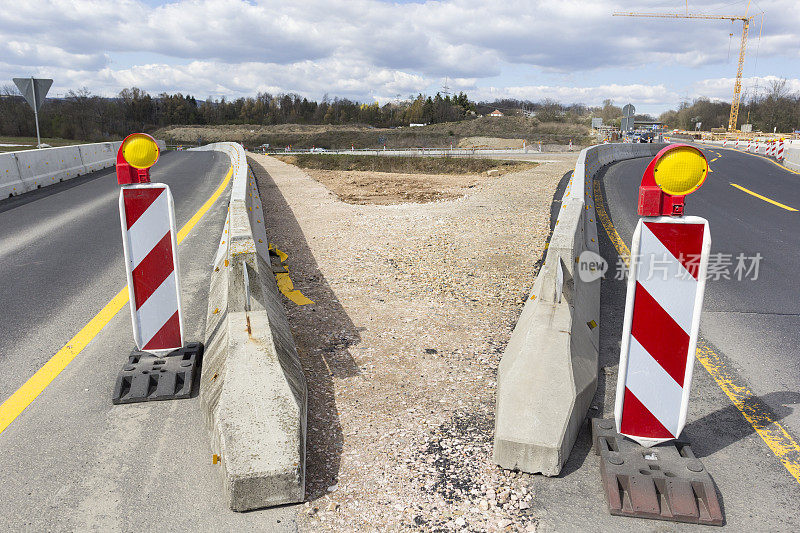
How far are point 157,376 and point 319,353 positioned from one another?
1.36 m

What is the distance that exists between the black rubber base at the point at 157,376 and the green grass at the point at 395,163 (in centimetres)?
2990

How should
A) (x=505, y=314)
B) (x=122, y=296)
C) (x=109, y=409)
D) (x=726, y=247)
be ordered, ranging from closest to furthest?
(x=109, y=409), (x=505, y=314), (x=122, y=296), (x=726, y=247)

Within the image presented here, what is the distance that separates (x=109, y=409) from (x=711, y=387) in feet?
15.6

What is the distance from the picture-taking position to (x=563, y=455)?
3.29 meters

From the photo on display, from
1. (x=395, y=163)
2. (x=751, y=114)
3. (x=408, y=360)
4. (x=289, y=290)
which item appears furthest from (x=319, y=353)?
(x=751, y=114)

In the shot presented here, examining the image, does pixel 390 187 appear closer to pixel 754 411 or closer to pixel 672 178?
pixel 754 411

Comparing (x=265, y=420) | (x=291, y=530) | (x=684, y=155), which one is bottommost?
(x=291, y=530)

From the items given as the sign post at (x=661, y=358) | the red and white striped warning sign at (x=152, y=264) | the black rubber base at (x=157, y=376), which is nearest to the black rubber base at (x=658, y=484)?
the sign post at (x=661, y=358)

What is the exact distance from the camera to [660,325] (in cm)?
321

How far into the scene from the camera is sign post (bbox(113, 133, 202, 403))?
408cm

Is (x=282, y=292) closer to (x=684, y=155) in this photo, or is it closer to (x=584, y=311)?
(x=584, y=311)

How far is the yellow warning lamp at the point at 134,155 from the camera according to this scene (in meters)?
3.99

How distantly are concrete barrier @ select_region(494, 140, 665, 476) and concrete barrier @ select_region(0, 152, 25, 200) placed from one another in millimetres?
14192

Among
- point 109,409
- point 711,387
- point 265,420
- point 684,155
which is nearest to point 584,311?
point 711,387
